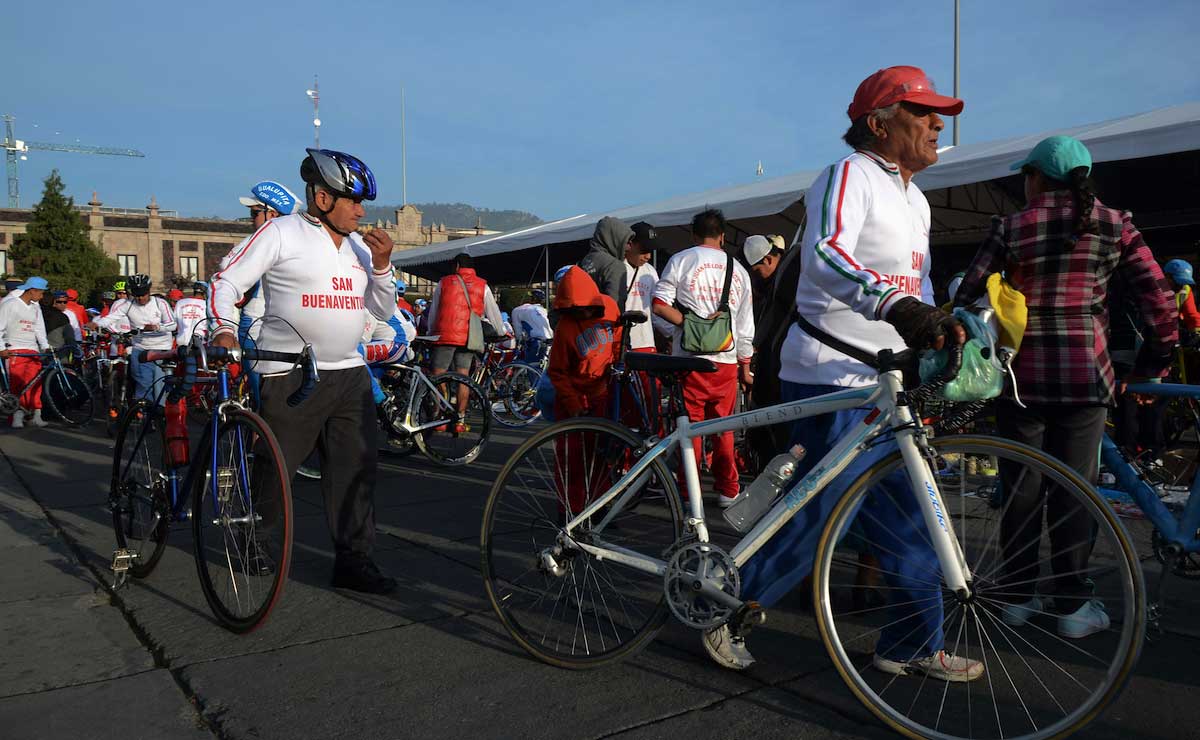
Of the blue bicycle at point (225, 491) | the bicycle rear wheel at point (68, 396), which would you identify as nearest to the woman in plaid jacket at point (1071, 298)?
the blue bicycle at point (225, 491)

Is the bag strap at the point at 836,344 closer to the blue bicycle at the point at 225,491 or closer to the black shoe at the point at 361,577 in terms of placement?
the blue bicycle at the point at 225,491

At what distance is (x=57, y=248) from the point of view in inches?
1969

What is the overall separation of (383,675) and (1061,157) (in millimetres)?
2856

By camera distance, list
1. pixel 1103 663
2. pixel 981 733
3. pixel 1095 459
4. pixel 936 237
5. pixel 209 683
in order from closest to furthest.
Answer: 1. pixel 1103 663
2. pixel 981 733
3. pixel 209 683
4. pixel 1095 459
5. pixel 936 237

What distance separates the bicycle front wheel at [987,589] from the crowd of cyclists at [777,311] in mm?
75

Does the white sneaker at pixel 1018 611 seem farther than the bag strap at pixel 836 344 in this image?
No

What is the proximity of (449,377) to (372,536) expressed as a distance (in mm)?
3910

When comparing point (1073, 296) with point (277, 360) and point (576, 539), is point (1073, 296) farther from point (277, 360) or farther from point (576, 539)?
point (277, 360)

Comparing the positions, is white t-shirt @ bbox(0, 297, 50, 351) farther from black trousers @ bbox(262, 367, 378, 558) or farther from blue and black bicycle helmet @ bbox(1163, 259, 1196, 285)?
blue and black bicycle helmet @ bbox(1163, 259, 1196, 285)

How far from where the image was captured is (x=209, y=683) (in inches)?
109

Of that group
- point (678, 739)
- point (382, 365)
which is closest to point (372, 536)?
point (678, 739)

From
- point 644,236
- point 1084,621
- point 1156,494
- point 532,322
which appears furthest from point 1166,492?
point 532,322

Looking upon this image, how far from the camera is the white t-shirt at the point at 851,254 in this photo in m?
2.50

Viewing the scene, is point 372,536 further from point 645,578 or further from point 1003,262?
point 1003,262
